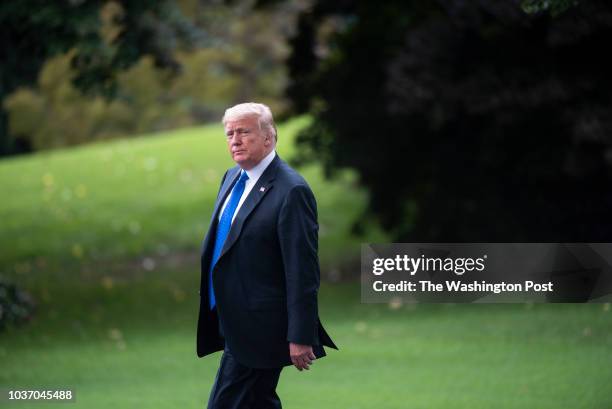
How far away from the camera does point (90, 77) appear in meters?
15.0

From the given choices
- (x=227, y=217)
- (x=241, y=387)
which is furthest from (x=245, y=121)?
(x=241, y=387)

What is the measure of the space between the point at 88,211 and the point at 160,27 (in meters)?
12.1

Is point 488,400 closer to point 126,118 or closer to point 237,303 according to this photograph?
point 237,303

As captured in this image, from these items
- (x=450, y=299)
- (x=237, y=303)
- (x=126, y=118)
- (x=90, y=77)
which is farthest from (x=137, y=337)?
(x=126, y=118)

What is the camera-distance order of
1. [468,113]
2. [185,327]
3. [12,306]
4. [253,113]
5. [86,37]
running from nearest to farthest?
[253,113]
[86,37]
[185,327]
[468,113]
[12,306]

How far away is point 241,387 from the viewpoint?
5.85 meters

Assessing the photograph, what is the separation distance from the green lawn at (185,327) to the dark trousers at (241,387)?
10.7 ft

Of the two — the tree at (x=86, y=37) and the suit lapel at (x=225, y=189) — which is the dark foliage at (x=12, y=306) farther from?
the suit lapel at (x=225, y=189)

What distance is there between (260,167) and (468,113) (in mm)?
9947

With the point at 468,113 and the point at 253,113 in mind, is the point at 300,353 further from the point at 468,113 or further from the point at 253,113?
the point at 468,113

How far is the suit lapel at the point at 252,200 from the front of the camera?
227 inches

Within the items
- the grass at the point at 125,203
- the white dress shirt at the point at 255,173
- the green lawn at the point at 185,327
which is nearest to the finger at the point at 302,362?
the white dress shirt at the point at 255,173

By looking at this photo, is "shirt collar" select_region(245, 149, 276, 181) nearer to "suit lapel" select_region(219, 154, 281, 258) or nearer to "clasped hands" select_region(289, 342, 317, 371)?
"suit lapel" select_region(219, 154, 281, 258)

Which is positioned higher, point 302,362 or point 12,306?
point 12,306
